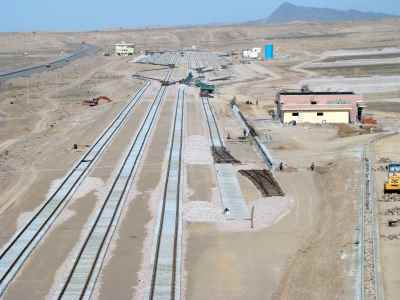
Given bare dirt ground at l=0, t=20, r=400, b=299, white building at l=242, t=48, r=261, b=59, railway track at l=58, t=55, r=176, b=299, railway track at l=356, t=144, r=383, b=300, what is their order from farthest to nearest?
white building at l=242, t=48, r=261, b=59 < bare dirt ground at l=0, t=20, r=400, b=299 < railway track at l=58, t=55, r=176, b=299 < railway track at l=356, t=144, r=383, b=300

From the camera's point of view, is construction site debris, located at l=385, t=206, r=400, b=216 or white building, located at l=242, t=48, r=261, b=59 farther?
white building, located at l=242, t=48, r=261, b=59

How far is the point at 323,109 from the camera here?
36125 millimetres

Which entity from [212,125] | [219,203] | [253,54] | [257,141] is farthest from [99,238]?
[253,54]

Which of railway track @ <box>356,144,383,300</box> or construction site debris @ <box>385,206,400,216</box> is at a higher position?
construction site debris @ <box>385,206,400,216</box>

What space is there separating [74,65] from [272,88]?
4141cm

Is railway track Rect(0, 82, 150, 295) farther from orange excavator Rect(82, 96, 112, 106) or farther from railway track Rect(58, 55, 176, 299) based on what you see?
orange excavator Rect(82, 96, 112, 106)

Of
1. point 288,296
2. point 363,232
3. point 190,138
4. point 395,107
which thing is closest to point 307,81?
point 395,107

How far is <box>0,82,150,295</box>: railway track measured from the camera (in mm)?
16422

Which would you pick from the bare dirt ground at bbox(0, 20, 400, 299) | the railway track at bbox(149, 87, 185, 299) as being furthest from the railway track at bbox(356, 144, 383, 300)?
the railway track at bbox(149, 87, 185, 299)

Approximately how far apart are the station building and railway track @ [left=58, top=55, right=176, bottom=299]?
9.44m

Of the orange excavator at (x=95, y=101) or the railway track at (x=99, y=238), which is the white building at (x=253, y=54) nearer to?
the orange excavator at (x=95, y=101)

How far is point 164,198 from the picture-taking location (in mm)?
22031

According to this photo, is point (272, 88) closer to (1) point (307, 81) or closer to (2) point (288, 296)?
(1) point (307, 81)

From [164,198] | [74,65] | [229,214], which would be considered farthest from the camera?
[74,65]
